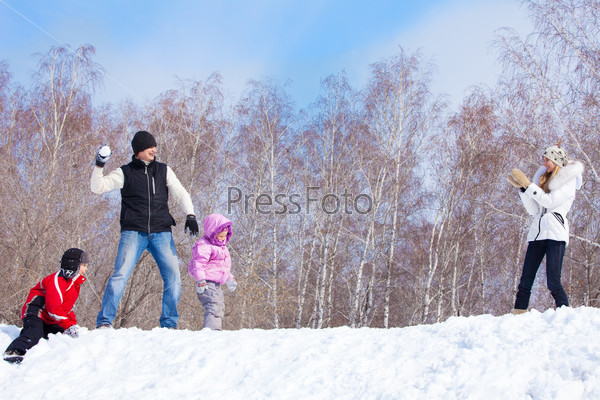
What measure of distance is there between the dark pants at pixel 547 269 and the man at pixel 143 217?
10.5 feet

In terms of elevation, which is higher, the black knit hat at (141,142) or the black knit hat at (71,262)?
the black knit hat at (141,142)

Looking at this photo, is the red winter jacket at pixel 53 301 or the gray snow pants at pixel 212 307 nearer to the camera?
the red winter jacket at pixel 53 301

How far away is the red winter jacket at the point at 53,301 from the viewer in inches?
146

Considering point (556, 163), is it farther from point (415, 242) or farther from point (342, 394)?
point (415, 242)

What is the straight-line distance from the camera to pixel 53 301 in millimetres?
3709

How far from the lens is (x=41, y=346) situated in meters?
3.54

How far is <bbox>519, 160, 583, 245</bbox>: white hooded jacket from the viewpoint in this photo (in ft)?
13.1

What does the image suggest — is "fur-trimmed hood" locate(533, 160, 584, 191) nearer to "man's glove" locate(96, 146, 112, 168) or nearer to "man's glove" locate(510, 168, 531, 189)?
"man's glove" locate(510, 168, 531, 189)

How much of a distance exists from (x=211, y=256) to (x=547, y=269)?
3.28 meters

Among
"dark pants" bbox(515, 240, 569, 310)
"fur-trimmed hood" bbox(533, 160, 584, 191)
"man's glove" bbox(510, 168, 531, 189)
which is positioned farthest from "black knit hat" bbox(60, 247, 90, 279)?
"fur-trimmed hood" bbox(533, 160, 584, 191)

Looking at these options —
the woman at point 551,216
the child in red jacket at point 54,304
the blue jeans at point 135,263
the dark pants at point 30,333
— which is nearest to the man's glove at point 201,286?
the blue jeans at point 135,263

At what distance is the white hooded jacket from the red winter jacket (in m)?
4.01

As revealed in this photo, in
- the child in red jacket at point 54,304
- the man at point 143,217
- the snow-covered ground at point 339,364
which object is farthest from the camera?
the man at point 143,217

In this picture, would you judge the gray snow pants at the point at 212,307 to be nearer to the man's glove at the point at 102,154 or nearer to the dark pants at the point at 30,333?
the dark pants at the point at 30,333
